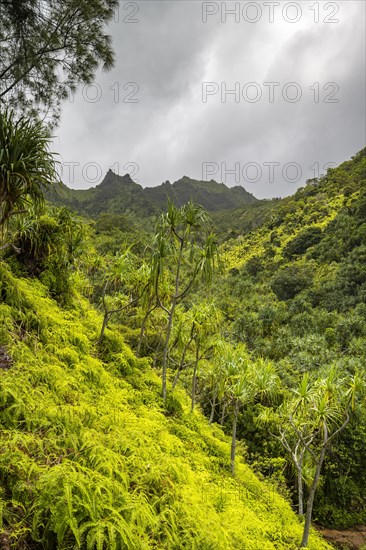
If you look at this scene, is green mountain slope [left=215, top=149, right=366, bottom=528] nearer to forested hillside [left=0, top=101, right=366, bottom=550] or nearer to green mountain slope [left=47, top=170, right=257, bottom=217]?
forested hillside [left=0, top=101, right=366, bottom=550]

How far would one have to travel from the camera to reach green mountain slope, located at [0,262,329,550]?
2.48m

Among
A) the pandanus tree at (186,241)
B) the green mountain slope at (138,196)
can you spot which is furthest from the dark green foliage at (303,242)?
the pandanus tree at (186,241)

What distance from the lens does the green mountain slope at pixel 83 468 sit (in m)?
2.48

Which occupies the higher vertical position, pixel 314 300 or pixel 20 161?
pixel 20 161

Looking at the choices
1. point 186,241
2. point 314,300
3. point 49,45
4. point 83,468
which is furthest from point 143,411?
point 314,300

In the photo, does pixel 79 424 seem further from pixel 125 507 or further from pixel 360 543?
pixel 360 543

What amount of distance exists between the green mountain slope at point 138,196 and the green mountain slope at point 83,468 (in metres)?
36.0

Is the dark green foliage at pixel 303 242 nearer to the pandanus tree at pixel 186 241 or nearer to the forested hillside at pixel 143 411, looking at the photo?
the forested hillside at pixel 143 411

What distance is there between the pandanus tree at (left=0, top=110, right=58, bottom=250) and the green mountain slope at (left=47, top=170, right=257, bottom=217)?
36.2 metres

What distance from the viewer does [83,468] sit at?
2.87 m

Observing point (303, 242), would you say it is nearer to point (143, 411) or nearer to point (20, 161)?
point (143, 411)

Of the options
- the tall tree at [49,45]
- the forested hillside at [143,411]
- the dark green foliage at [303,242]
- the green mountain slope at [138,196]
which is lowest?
the forested hillside at [143,411]

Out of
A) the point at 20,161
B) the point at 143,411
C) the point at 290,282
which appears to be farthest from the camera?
the point at 290,282

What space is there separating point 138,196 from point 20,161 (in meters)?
91.9
